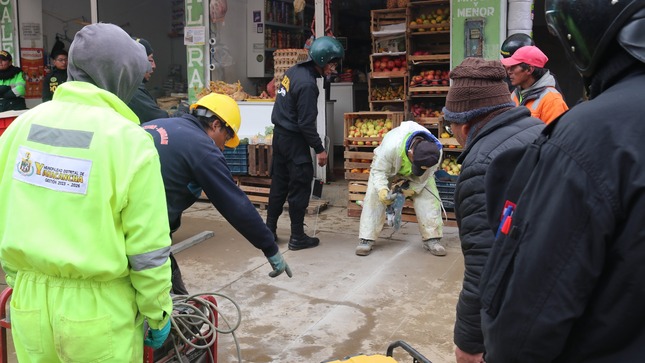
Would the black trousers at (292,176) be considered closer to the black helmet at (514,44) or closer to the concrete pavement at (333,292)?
the concrete pavement at (333,292)

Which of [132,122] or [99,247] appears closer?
[99,247]

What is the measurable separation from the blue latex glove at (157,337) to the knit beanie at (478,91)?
1.40 metres

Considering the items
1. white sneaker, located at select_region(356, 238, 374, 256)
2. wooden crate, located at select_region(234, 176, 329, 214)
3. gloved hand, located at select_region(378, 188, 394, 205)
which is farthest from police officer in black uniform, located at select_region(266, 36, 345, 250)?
wooden crate, located at select_region(234, 176, 329, 214)

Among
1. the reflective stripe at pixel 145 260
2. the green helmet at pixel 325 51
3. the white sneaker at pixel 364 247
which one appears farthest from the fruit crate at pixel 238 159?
the reflective stripe at pixel 145 260

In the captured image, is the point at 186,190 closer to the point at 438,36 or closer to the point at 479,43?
the point at 479,43

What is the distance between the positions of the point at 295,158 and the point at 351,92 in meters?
4.17

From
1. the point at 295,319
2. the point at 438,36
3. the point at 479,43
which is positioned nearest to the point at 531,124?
the point at 295,319

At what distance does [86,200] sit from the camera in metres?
2.03

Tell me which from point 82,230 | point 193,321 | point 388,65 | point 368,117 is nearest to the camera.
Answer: point 82,230

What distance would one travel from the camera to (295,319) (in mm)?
4613

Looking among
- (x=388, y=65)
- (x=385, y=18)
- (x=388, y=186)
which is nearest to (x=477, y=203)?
(x=388, y=186)

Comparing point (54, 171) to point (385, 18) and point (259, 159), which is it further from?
point (385, 18)

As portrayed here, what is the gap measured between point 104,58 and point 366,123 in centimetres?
556

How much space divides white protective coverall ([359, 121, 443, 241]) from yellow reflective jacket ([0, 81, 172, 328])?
12.7 feet
